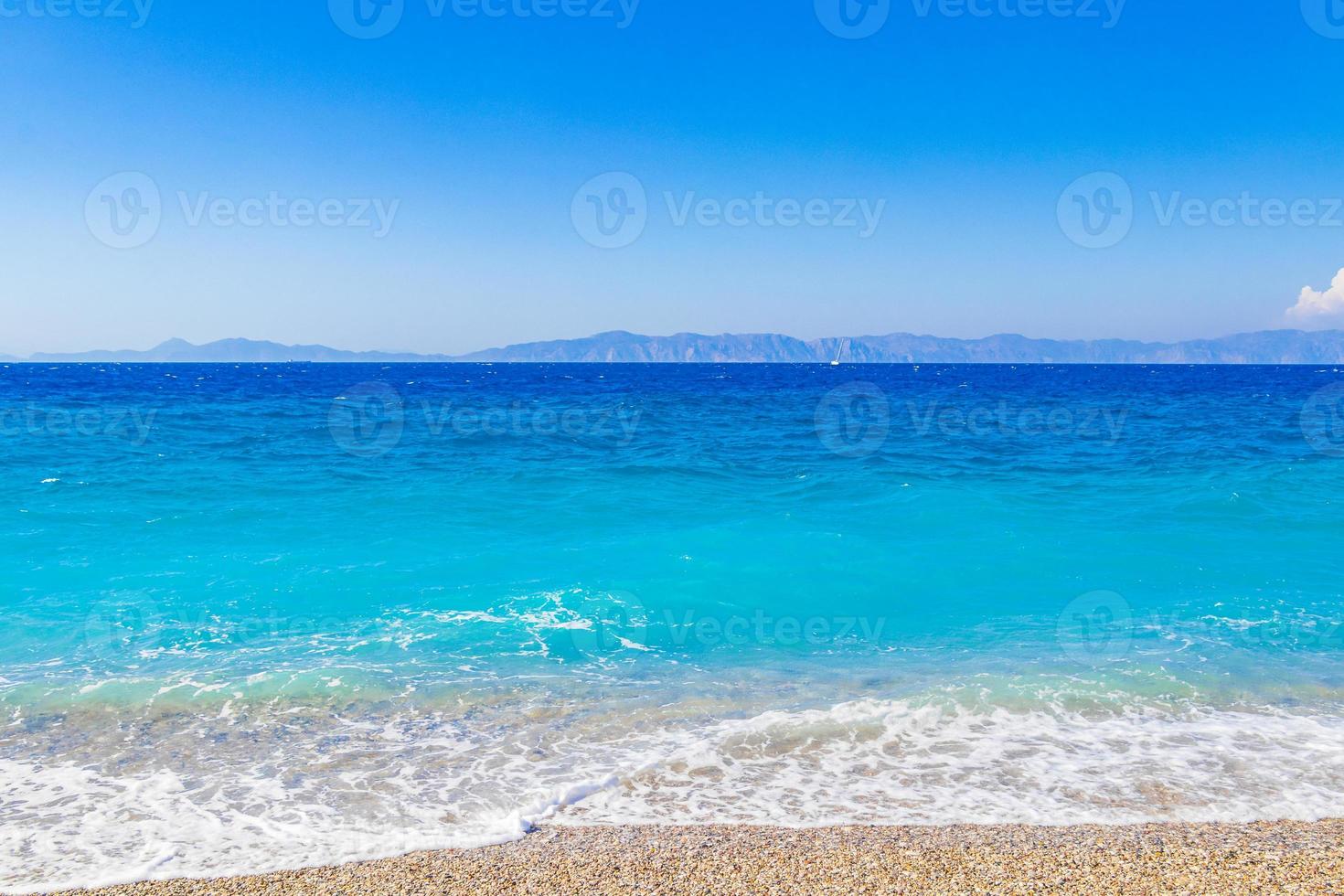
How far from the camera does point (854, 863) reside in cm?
494

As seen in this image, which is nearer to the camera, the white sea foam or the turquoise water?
the white sea foam

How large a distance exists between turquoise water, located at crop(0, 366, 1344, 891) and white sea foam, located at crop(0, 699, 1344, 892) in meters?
0.04

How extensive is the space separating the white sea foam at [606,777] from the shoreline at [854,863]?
20 centimetres

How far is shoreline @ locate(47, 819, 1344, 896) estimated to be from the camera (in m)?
4.68

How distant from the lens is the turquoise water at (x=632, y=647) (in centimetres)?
586

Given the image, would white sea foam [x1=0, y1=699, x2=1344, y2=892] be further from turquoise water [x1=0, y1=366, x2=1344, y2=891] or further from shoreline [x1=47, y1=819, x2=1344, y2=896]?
shoreline [x1=47, y1=819, x2=1344, y2=896]

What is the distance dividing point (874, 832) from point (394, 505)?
15140 mm

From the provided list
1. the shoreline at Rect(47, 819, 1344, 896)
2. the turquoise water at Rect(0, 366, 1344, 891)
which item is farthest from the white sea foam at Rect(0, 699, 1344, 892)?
the shoreline at Rect(47, 819, 1344, 896)

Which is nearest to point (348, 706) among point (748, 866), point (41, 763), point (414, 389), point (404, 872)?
point (41, 763)

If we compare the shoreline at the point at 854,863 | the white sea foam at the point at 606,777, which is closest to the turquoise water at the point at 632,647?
the white sea foam at the point at 606,777

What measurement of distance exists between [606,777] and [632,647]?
3.54 meters

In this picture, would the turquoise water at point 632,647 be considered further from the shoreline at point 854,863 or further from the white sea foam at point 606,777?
the shoreline at point 854,863

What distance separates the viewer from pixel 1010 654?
940cm

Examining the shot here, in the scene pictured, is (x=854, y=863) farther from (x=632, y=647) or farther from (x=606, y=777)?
(x=632, y=647)
